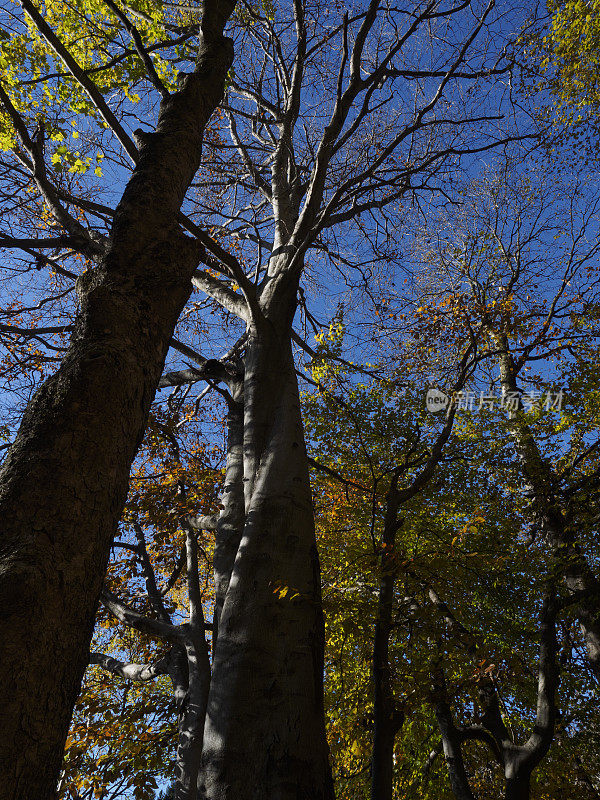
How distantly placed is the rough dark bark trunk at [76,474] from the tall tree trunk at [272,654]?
161 cm

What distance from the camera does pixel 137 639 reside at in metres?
9.29

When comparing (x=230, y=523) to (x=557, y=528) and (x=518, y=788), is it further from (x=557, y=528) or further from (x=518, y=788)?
(x=557, y=528)

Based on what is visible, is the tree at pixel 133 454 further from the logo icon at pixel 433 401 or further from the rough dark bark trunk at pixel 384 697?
the logo icon at pixel 433 401

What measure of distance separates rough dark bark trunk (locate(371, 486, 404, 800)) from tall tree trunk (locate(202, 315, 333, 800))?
1008 mm

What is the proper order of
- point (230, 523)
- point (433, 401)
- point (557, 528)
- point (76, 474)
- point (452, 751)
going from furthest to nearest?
point (557, 528) < point (433, 401) < point (452, 751) < point (230, 523) < point (76, 474)

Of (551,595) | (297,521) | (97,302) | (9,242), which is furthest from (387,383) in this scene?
(97,302)

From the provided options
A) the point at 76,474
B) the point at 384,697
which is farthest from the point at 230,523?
the point at 76,474

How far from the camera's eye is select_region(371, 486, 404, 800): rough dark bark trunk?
12.9 ft

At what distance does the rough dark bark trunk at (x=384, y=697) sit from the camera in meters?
3.93

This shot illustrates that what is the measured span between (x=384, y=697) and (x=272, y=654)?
1967 mm

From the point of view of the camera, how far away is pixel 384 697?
4.16 m

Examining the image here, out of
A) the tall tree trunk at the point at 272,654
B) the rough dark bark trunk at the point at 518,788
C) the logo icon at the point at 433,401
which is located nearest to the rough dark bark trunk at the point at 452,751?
the rough dark bark trunk at the point at 518,788

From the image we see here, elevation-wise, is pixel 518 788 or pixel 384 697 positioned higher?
pixel 384 697

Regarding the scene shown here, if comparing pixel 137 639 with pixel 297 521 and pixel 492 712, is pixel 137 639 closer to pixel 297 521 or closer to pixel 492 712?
pixel 492 712
